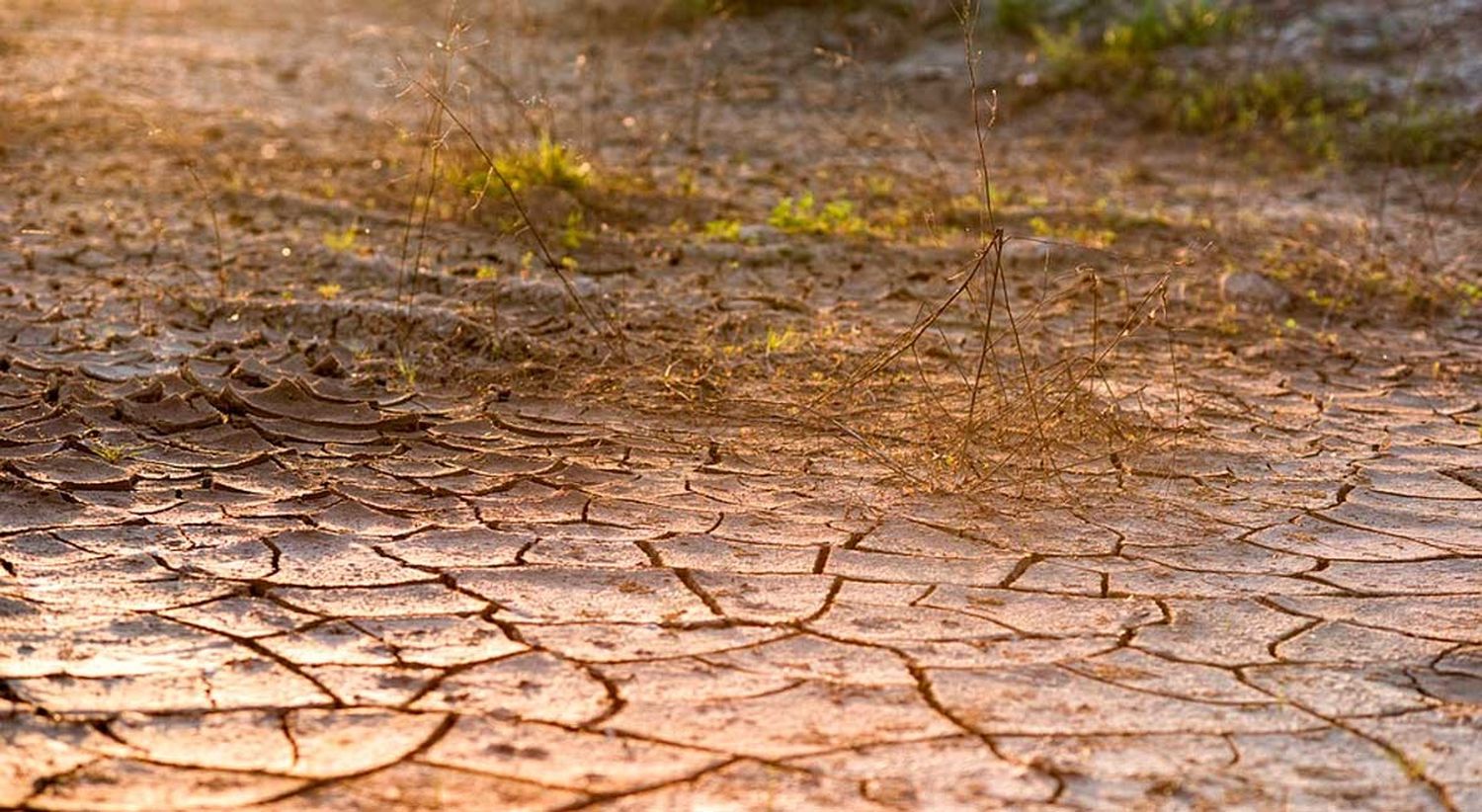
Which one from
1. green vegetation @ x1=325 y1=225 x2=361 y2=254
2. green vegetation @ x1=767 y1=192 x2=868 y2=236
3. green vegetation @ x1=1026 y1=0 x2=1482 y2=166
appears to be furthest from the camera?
green vegetation @ x1=1026 y1=0 x2=1482 y2=166

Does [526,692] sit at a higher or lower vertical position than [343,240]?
lower

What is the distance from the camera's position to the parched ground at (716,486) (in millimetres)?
2727

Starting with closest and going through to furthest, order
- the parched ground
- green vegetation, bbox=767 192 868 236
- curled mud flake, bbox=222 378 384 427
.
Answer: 1. the parched ground
2. curled mud flake, bbox=222 378 384 427
3. green vegetation, bbox=767 192 868 236

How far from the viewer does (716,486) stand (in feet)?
13.0

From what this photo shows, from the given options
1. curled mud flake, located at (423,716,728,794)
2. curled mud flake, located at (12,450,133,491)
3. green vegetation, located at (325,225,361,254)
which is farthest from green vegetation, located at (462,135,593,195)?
curled mud flake, located at (423,716,728,794)

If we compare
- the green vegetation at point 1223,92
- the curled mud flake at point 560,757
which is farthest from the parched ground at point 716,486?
the green vegetation at point 1223,92

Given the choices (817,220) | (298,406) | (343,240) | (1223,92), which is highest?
(1223,92)

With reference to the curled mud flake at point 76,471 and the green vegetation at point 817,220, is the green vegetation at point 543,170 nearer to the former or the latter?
the green vegetation at point 817,220

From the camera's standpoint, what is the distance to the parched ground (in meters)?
2.73

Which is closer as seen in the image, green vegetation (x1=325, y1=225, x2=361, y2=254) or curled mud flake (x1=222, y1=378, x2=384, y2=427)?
curled mud flake (x1=222, y1=378, x2=384, y2=427)

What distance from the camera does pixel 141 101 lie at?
28.1 feet

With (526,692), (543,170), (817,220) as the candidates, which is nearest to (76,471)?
(526,692)

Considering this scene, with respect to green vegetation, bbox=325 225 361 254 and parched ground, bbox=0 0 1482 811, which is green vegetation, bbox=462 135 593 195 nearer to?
parched ground, bbox=0 0 1482 811

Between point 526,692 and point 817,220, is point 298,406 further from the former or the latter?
point 817,220
